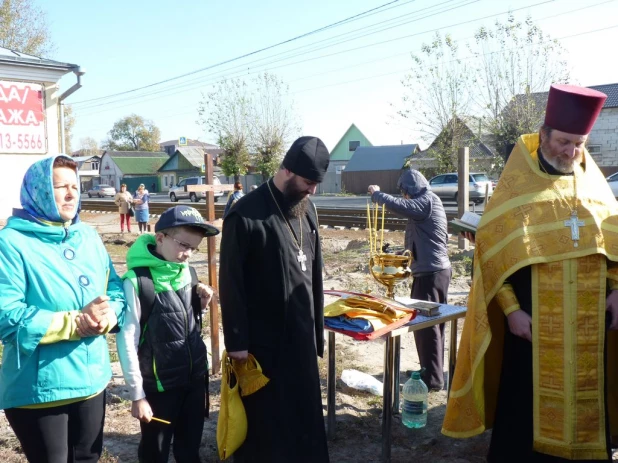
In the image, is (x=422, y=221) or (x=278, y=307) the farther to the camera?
(x=422, y=221)

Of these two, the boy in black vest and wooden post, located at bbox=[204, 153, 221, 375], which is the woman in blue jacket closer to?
the boy in black vest

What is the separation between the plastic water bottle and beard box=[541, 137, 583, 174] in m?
1.80

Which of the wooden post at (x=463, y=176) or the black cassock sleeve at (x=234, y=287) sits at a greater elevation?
the wooden post at (x=463, y=176)

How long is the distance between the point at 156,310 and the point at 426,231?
2598 mm

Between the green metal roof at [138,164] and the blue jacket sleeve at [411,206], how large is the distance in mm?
69086

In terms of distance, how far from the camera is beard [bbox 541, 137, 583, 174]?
3.09m

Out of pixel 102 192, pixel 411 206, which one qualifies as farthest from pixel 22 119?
pixel 102 192

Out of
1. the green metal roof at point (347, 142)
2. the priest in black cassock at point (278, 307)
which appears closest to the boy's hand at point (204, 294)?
the priest in black cassock at point (278, 307)

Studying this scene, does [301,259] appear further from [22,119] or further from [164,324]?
[22,119]

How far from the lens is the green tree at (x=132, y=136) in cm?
8794

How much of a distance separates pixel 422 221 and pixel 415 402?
1.46m

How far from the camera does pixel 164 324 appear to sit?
293 centimetres

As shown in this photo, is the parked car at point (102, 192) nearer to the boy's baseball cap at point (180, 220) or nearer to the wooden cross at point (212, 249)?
the wooden cross at point (212, 249)

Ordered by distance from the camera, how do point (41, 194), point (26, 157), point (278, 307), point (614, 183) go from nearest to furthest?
1. point (41, 194)
2. point (278, 307)
3. point (26, 157)
4. point (614, 183)
